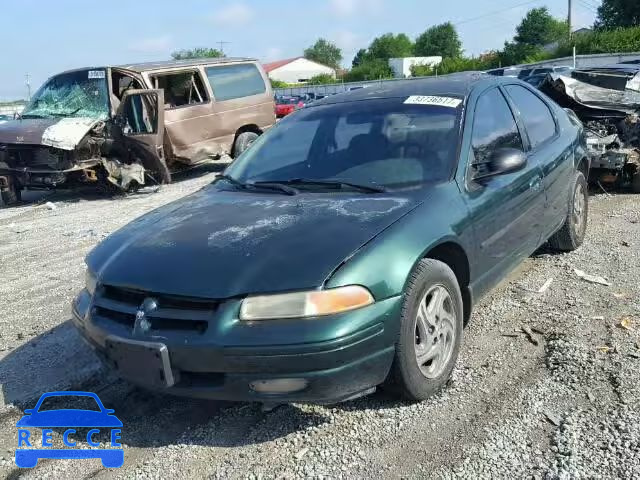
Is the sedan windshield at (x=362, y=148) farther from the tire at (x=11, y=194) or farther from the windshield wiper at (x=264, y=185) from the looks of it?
the tire at (x=11, y=194)

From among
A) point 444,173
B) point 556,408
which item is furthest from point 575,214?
point 556,408

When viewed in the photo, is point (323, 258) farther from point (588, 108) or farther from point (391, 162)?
point (588, 108)

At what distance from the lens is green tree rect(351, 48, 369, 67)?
366 feet

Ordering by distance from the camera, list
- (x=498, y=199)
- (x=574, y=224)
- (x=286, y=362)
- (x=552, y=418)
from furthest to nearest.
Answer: (x=574, y=224) → (x=498, y=199) → (x=552, y=418) → (x=286, y=362)

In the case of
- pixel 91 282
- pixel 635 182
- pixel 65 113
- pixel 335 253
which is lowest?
pixel 635 182

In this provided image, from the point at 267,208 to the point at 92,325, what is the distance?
109 cm

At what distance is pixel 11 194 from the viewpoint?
10.0 m

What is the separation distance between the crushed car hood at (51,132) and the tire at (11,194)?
2.33 feet

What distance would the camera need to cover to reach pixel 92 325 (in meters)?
3.00

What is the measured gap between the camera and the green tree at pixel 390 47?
105812 mm

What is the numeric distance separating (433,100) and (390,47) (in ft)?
354

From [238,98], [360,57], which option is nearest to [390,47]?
[360,57]

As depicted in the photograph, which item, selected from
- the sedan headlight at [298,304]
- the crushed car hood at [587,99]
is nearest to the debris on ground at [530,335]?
the sedan headlight at [298,304]

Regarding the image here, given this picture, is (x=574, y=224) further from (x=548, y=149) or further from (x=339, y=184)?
(x=339, y=184)
